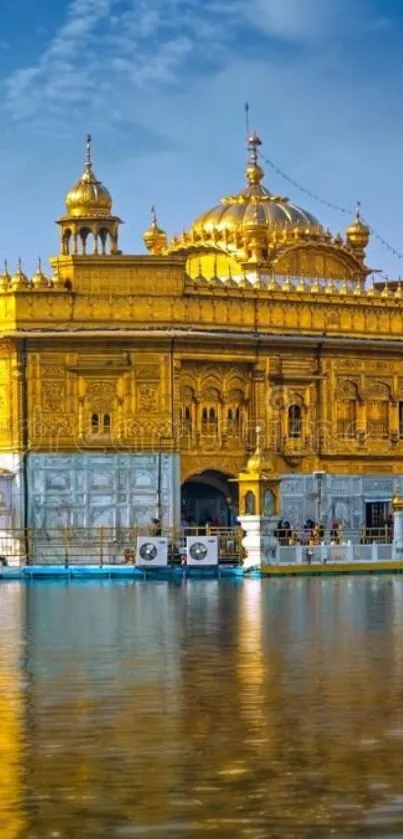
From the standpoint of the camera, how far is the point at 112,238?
170 feet

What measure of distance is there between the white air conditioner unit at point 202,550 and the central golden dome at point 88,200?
10170 millimetres

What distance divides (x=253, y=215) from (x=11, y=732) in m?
40.7

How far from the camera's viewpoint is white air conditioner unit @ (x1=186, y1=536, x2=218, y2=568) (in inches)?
1772

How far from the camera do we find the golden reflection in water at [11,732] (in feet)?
42.0

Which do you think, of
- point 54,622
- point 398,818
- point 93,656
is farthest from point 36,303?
point 398,818

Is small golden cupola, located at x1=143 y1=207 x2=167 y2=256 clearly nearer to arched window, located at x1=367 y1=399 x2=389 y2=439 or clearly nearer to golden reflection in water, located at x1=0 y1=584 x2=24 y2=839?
arched window, located at x1=367 y1=399 x2=389 y2=439

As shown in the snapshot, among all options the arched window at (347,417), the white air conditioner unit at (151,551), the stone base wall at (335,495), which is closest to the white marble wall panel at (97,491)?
the stone base wall at (335,495)

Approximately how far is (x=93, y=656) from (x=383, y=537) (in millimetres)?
29211

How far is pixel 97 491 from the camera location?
1962 inches

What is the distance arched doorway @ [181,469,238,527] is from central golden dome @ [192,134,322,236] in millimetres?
7040

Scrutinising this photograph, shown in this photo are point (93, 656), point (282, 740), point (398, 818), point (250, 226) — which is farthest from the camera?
point (250, 226)

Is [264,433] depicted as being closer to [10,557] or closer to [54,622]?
[10,557]

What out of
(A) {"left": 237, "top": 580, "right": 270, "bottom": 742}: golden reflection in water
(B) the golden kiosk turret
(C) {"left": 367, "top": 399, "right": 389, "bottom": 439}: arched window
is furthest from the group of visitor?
(A) {"left": 237, "top": 580, "right": 270, "bottom": 742}: golden reflection in water

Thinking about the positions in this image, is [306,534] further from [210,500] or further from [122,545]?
[122,545]
